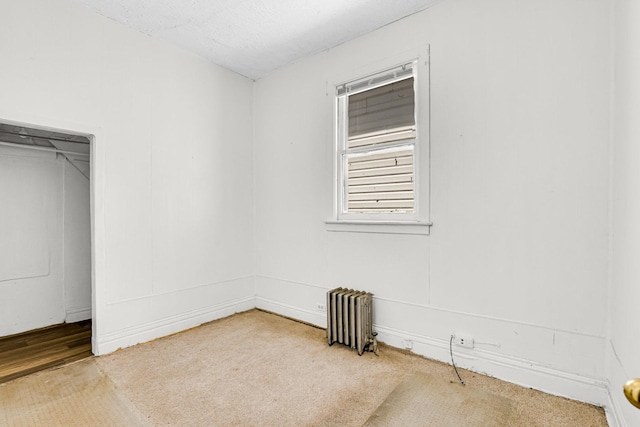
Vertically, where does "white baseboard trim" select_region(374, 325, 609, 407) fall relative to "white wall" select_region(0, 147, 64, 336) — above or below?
below

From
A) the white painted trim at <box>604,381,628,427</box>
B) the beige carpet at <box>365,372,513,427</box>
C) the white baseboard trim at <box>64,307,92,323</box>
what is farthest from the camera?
the white baseboard trim at <box>64,307,92,323</box>

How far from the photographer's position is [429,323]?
266 centimetres

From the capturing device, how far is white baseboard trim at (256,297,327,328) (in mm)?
3369

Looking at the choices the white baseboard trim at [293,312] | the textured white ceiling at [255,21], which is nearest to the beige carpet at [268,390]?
the white baseboard trim at [293,312]

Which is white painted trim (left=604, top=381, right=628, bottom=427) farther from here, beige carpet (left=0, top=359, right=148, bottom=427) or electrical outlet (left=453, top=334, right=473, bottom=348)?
beige carpet (left=0, top=359, right=148, bottom=427)

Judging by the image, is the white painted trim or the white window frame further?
the white window frame

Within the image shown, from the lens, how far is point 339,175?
3.30 m

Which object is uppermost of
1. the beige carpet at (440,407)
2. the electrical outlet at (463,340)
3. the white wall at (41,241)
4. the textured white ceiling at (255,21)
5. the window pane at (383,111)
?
the textured white ceiling at (255,21)

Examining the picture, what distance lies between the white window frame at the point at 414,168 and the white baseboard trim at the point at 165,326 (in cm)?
160

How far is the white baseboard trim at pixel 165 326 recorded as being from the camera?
278 centimetres

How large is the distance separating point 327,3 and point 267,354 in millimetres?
3042

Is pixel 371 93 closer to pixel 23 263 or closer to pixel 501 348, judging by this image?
pixel 501 348

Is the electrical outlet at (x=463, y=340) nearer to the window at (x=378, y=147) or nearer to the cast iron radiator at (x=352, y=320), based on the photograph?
the cast iron radiator at (x=352, y=320)

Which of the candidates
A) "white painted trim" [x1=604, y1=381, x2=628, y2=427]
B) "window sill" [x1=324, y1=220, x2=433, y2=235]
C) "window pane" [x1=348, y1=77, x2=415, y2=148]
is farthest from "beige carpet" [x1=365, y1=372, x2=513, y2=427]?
"window pane" [x1=348, y1=77, x2=415, y2=148]
